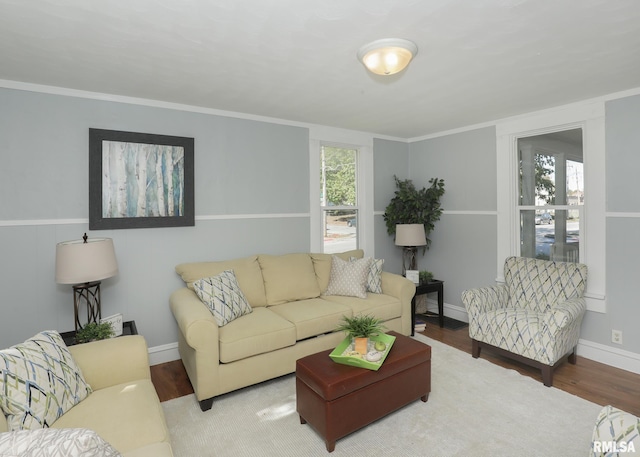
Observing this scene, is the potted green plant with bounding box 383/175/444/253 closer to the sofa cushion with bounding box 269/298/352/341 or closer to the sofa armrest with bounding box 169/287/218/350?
the sofa cushion with bounding box 269/298/352/341

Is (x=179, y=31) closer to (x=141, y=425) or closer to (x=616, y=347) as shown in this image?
A: (x=141, y=425)

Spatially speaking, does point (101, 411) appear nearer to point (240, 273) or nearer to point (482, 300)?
point (240, 273)

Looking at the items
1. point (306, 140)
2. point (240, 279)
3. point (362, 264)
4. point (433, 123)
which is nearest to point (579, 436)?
point (362, 264)

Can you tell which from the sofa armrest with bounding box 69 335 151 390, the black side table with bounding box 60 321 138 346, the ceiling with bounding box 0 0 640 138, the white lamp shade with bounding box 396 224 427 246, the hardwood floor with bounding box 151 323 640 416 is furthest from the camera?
the white lamp shade with bounding box 396 224 427 246

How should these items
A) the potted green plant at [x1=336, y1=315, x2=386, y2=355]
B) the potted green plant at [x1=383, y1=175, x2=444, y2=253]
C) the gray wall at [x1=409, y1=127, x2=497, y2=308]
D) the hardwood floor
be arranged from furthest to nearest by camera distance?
the potted green plant at [x1=383, y1=175, x2=444, y2=253] → the gray wall at [x1=409, y1=127, x2=497, y2=308] → the hardwood floor → the potted green plant at [x1=336, y1=315, x2=386, y2=355]

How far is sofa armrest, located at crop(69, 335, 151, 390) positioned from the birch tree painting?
4.46 feet

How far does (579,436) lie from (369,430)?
130 centimetres

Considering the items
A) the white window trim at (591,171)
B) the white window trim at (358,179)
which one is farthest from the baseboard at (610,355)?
the white window trim at (358,179)

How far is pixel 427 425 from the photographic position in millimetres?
2314

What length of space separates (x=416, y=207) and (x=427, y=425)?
2833 mm

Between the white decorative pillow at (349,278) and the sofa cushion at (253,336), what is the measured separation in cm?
87

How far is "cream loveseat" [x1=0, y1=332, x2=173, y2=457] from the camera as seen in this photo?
950mm

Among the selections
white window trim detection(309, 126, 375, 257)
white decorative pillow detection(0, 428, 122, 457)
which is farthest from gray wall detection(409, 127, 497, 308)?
white decorative pillow detection(0, 428, 122, 457)

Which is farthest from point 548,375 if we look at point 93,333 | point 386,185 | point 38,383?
point 93,333
